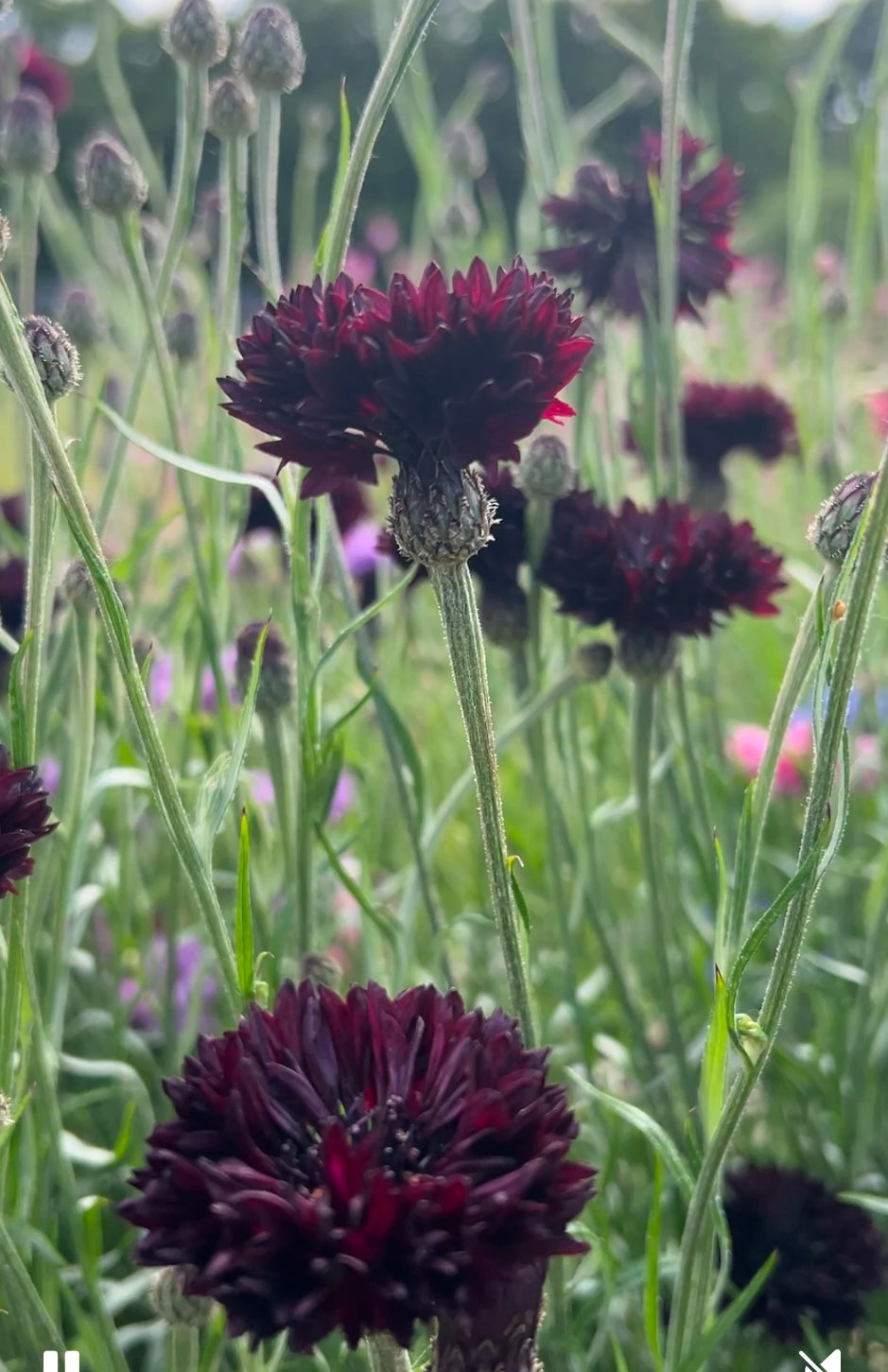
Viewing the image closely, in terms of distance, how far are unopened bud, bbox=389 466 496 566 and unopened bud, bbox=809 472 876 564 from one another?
0.44ft

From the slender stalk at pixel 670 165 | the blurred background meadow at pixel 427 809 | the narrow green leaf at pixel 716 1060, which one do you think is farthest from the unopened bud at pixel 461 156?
the narrow green leaf at pixel 716 1060

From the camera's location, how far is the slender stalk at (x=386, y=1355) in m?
0.37

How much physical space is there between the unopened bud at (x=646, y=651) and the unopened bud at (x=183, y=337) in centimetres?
48

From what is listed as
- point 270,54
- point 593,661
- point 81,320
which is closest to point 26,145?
point 81,320

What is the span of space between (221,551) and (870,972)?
15.9 inches

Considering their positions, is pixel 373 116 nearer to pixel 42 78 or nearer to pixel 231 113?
pixel 231 113

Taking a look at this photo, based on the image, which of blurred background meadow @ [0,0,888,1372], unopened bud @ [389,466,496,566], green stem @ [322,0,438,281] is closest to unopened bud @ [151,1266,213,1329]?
blurred background meadow @ [0,0,888,1372]

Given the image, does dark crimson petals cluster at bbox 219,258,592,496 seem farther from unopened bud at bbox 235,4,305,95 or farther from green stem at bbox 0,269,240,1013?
unopened bud at bbox 235,4,305,95

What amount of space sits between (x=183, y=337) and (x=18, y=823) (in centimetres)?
62

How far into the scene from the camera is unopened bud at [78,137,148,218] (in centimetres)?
69

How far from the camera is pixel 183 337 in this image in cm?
99

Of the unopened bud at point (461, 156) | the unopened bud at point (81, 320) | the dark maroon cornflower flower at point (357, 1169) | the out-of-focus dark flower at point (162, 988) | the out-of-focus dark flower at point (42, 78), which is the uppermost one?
the out-of-focus dark flower at point (42, 78)

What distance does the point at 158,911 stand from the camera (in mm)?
1095

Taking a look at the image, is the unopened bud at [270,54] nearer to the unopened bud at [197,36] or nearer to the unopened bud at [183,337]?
the unopened bud at [197,36]
